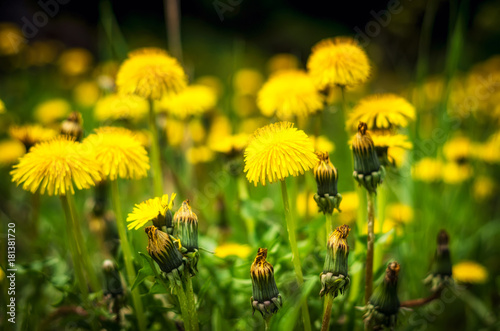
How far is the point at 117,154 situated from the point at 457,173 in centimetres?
152

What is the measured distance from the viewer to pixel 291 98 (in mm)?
1194

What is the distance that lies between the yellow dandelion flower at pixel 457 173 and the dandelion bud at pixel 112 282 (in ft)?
4.64

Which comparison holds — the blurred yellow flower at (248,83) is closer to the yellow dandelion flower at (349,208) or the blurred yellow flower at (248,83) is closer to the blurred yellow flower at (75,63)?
the blurred yellow flower at (75,63)

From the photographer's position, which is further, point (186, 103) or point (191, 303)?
point (186, 103)

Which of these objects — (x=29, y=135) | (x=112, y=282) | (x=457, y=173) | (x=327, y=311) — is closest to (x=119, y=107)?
(x=29, y=135)

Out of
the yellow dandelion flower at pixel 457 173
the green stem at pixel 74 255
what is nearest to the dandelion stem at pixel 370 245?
the green stem at pixel 74 255

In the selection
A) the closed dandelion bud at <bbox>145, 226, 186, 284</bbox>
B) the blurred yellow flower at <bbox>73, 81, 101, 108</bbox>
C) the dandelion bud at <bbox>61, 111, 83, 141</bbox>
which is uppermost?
the blurred yellow flower at <bbox>73, 81, 101, 108</bbox>

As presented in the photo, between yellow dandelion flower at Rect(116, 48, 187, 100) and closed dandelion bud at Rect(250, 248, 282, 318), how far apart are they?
54cm

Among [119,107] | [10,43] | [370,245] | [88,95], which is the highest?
[10,43]

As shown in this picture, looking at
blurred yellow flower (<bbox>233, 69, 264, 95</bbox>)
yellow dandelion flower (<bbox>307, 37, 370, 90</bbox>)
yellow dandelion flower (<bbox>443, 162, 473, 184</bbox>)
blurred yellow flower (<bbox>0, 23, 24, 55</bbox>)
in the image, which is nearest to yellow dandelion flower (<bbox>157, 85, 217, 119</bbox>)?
yellow dandelion flower (<bbox>307, 37, 370, 90</bbox>)

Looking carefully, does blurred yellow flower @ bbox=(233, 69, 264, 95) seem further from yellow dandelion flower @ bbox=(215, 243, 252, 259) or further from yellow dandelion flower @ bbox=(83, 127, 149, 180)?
yellow dandelion flower @ bbox=(83, 127, 149, 180)

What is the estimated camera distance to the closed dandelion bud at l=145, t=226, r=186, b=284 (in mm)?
786

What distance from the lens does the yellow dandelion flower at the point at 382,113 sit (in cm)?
102

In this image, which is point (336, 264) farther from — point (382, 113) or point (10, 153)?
point (10, 153)
